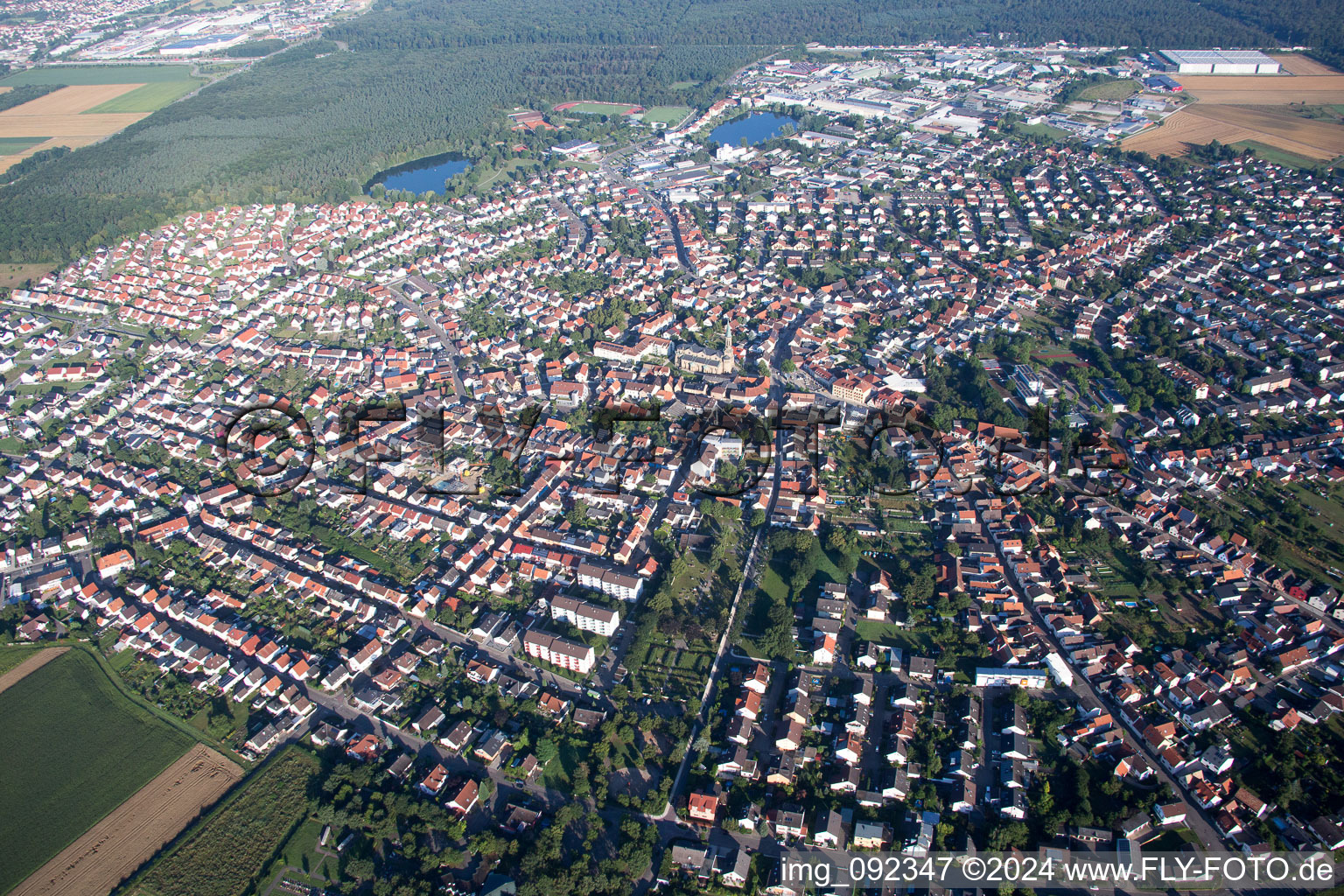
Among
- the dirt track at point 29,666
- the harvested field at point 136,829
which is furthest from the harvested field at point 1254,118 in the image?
the dirt track at point 29,666

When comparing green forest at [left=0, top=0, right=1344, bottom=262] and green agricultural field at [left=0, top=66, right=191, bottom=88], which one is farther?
green agricultural field at [left=0, top=66, right=191, bottom=88]

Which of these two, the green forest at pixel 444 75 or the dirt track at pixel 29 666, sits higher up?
the green forest at pixel 444 75

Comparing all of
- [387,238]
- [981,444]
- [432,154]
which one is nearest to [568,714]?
[981,444]

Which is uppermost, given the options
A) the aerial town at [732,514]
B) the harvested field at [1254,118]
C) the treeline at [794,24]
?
the treeline at [794,24]

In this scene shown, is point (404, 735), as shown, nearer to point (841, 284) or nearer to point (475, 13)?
point (841, 284)

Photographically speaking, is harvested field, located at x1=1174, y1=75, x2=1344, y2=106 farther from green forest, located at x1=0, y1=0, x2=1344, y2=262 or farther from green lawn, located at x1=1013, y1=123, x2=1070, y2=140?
green lawn, located at x1=1013, y1=123, x2=1070, y2=140

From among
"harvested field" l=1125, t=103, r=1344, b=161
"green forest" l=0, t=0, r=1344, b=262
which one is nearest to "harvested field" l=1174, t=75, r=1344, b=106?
"harvested field" l=1125, t=103, r=1344, b=161

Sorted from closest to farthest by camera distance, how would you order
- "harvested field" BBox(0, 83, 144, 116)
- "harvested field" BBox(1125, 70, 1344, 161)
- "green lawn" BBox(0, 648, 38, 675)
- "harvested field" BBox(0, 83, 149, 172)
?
"green lawn" BBox(0, 648, 38, 675), "harvested field" BBox(1125, 70, 1344, 161), "harvested field" BBox(0, 83, 149, 172), "harvested field" BBox(0, 83, 144, 116)

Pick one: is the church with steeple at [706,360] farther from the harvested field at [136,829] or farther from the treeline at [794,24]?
the treeline at [794,24]
